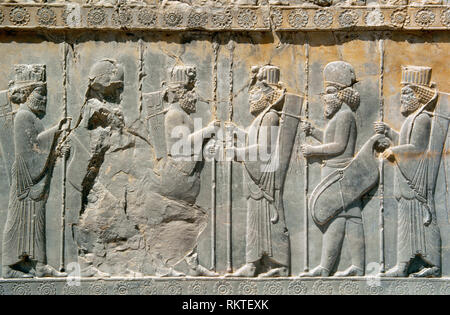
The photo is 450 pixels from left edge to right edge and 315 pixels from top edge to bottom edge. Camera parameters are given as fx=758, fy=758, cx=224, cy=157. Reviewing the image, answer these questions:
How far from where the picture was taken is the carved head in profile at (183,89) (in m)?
8.65

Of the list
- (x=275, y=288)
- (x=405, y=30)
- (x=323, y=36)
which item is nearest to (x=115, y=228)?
(x=275, y=288)

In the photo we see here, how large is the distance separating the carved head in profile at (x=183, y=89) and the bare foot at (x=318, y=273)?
2271 millimetres

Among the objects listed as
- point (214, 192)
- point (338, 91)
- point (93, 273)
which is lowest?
point (93, 273)

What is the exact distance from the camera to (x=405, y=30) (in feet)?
28.7

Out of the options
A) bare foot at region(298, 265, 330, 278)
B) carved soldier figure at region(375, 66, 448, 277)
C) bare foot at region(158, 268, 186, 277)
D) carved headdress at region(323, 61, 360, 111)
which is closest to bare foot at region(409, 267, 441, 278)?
carved soldier figure at region(375, 66, 448, 277)

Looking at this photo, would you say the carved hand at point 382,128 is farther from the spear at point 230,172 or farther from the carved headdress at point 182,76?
the carved headdress at point 182,76

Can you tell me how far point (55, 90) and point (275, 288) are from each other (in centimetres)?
340

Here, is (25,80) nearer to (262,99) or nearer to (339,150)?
(262,99)

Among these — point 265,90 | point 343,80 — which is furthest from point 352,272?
point 265,90

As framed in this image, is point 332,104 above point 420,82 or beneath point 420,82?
beneath

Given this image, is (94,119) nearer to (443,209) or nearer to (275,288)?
(275,288)

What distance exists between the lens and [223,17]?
28.4ft

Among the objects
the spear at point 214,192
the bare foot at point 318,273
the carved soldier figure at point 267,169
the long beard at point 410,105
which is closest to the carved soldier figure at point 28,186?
the spear at point 214,192

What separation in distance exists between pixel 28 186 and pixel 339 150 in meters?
Answer: 3.58
